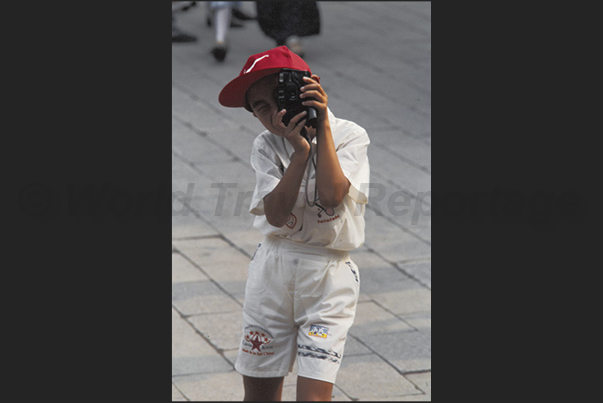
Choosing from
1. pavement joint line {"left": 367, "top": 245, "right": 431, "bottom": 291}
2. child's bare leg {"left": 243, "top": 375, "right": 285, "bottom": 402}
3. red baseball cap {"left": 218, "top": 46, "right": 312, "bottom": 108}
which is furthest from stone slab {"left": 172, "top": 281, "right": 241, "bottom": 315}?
red baseball cap {"left": 218, "top": 46, "right": 312, "bottom": 108}

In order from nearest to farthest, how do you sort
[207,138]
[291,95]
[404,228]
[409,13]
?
[291,95] < [404,228] < [207,138] < [409,13]

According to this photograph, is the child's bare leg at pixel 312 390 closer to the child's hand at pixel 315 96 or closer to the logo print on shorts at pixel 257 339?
the logo print on shorts at pixel 257 339

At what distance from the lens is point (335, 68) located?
7.18 m

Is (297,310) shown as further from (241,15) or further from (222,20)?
(241,15)

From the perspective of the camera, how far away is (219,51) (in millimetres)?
7383

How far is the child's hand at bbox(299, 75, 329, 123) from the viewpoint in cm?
222

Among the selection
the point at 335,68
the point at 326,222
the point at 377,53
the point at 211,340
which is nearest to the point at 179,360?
the point at 211,340

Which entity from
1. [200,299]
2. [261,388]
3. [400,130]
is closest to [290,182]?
[261,388]

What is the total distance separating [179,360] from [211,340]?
0.76 ft

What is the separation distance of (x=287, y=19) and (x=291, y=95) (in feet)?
15.6

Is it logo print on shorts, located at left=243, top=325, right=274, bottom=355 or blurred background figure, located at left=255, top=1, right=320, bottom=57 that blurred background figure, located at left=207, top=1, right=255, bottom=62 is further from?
logo print on shorts, located at left=243, top=325, right=274, bottom=355

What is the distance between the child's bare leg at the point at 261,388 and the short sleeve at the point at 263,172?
59 centimetres

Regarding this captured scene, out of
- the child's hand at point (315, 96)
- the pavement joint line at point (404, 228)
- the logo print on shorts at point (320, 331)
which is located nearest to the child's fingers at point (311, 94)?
the child's hand at point (315, 96)
